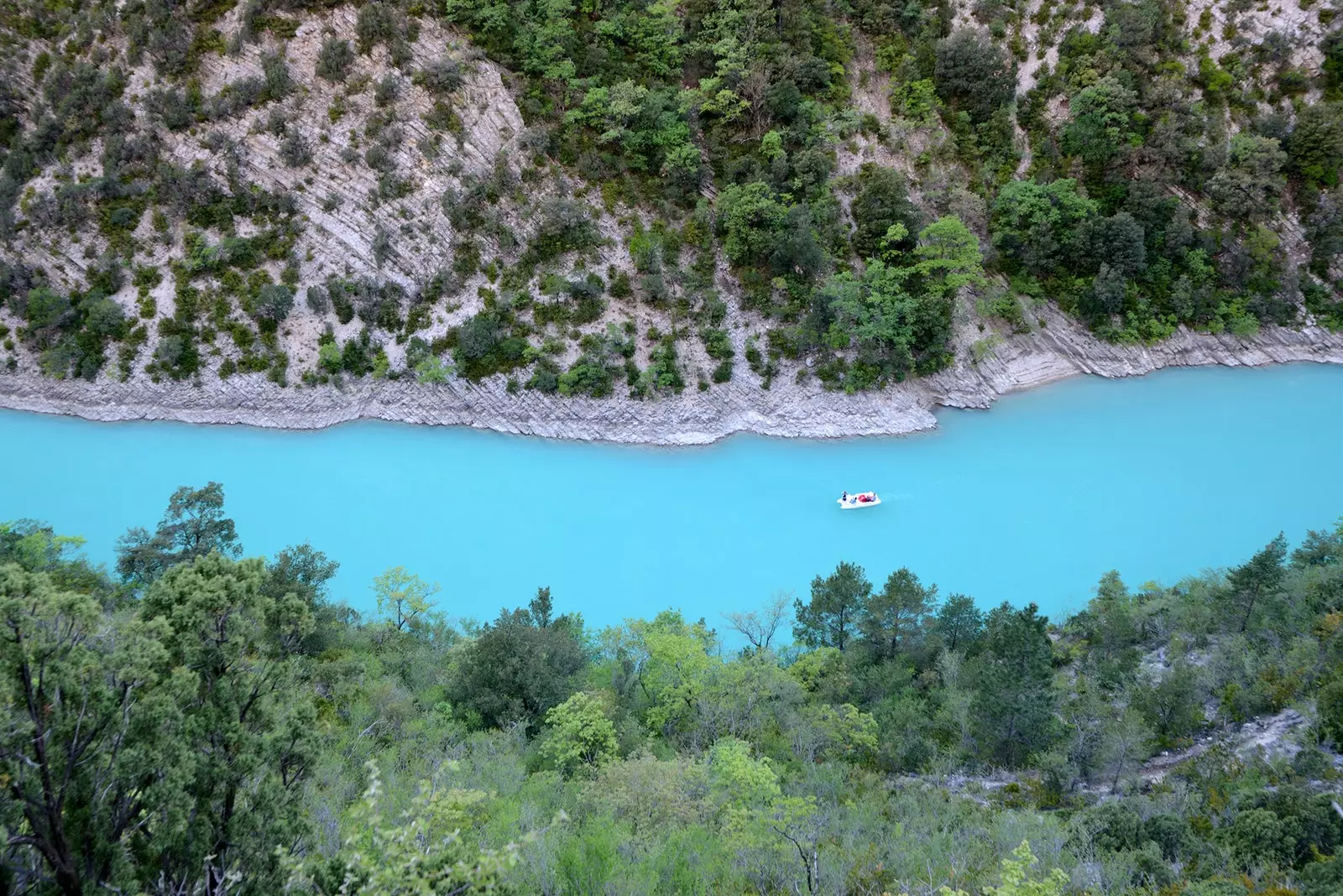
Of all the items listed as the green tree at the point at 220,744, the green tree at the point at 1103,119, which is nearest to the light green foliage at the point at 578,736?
the green tree at the point at 220,744

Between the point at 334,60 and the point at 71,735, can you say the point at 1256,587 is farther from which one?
the point at 334,60

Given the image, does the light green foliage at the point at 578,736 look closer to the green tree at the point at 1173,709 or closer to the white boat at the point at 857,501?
the green tree at the point at 1173,709

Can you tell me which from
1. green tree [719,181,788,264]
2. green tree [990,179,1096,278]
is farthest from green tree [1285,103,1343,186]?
green tree [719,181,788,264]

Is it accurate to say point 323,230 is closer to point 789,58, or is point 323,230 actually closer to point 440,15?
point 440,15

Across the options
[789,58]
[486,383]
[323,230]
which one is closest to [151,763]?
[486,383]

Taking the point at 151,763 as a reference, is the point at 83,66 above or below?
above
